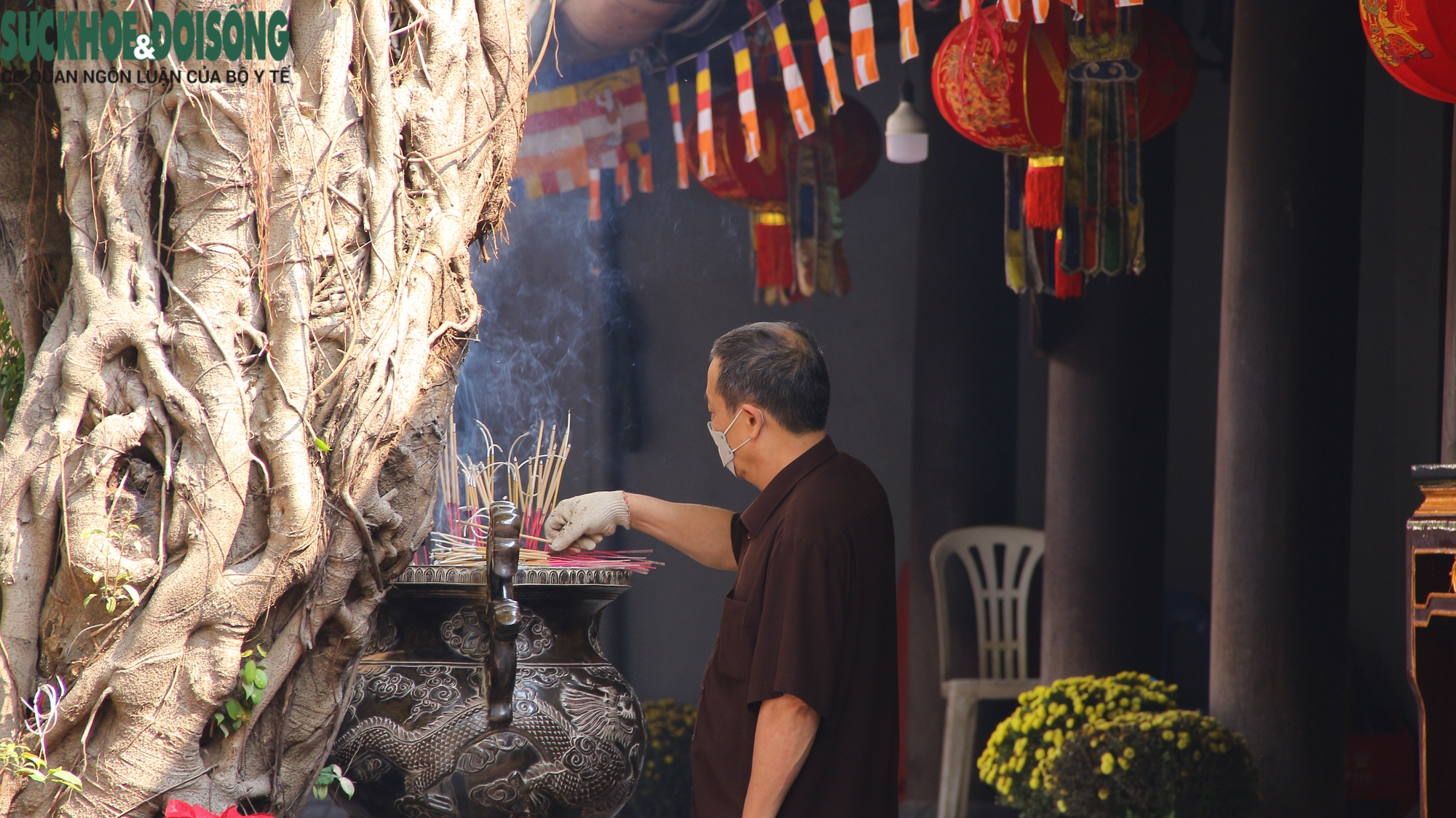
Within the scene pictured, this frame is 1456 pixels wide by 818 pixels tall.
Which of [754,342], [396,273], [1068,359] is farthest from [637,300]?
[396,273]

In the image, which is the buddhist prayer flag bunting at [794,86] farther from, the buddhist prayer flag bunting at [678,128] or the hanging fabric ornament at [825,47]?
the buddhist prayer flag bunting at [678,128]

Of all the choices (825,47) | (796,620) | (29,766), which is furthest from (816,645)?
(825,47)

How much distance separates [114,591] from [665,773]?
12.1 feet

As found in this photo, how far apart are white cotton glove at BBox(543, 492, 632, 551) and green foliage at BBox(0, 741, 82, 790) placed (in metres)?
0.92

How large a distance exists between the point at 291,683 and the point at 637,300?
3.86m

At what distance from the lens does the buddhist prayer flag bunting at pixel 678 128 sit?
4688 millimetres

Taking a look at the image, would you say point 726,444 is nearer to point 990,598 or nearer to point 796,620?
point 796,620

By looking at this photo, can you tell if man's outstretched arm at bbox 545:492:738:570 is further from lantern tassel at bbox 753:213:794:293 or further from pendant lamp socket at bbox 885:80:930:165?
lantern tassel at bbox 753:213:794:293

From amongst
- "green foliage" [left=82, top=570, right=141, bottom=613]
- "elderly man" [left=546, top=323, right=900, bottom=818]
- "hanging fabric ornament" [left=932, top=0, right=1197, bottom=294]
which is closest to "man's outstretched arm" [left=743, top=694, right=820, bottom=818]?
"elderly man" [left=546, top=323, right=900, bottom=818]

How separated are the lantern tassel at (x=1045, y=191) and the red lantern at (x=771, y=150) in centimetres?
108

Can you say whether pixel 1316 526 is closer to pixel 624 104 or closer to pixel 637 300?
pixel 637 300

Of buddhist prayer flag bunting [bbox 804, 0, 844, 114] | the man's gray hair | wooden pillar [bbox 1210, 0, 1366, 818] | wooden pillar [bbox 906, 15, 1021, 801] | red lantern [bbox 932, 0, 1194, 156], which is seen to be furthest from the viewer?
wooden pillar [bbox 906, 15, 1021, 801]

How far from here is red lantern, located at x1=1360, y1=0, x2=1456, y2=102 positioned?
92.0 inches

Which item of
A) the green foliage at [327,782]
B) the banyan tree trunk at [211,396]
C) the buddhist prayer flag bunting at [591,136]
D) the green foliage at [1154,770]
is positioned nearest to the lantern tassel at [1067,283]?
the green foliage at [1154,770]
